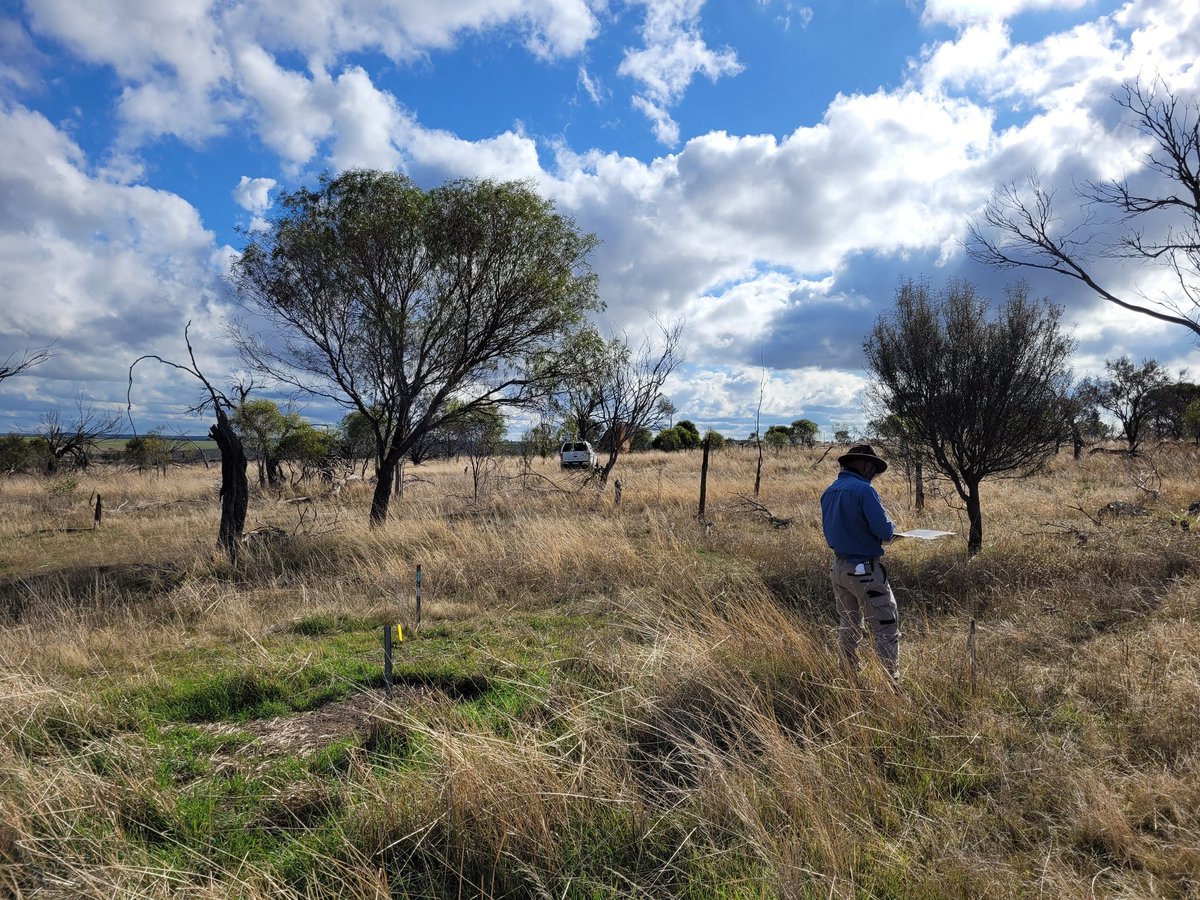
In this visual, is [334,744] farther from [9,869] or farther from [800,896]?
[800,896]

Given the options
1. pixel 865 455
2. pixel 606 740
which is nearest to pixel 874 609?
pixel 865 455

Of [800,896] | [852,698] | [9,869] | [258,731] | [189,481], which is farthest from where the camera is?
[189,481]

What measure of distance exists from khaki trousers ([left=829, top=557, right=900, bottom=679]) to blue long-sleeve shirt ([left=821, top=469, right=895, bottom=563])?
11cm

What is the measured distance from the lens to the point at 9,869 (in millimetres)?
2926

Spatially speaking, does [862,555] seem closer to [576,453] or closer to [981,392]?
[981,392]

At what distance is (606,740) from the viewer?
3.70 m

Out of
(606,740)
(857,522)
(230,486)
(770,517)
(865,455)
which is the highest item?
(865,455)

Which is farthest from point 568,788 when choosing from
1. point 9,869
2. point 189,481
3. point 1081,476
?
point 189,481

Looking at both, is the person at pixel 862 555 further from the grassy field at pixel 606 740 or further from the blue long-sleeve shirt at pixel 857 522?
the grassy field at pixel 606 740

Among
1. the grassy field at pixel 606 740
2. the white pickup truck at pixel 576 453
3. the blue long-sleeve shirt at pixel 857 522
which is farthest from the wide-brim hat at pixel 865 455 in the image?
the white pickup truck at pixel 576 453

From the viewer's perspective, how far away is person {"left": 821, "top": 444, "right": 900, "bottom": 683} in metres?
4.87

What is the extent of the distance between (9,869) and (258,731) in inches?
70.5

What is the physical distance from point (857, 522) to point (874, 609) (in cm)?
66

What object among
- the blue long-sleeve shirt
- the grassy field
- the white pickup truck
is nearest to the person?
the blue long-sleeve shirt
